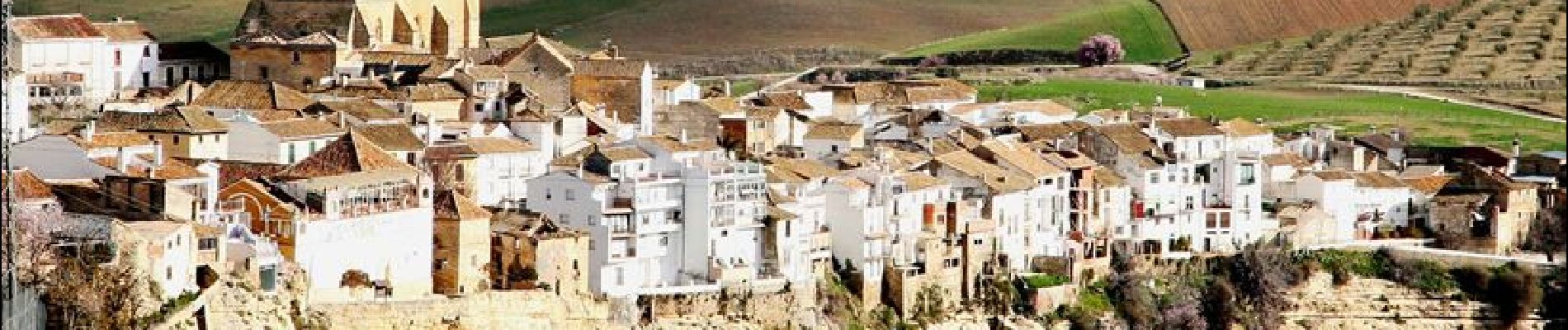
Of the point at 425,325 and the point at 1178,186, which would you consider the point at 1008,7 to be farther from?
the point at 425,325

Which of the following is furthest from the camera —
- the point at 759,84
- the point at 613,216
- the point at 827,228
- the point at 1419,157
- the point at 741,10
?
the point at 741,10

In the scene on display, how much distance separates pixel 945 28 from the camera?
9225cm

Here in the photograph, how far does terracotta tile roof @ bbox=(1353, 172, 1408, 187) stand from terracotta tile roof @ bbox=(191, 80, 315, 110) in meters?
17.1

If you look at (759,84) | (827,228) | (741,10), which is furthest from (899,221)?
(741,10)

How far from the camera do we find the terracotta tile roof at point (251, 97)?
54375 millimetres

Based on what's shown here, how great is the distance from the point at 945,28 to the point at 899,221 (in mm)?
37509

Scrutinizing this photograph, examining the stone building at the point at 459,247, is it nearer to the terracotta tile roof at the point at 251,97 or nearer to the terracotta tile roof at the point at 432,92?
the terracotta tile roof at the point at 251,97

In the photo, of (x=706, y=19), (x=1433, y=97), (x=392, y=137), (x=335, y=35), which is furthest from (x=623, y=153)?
(x=706, y=19)

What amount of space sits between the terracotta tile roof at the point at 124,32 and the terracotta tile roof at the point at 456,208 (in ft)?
37.7

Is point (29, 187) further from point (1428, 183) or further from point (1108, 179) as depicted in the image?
point (1428, 183)

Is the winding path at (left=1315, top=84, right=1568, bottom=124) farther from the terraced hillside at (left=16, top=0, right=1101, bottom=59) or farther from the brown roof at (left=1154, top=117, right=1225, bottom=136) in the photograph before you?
the terraced hillside at (left=16, top=0, right=1101, bottom=59)

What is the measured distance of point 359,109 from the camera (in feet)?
179

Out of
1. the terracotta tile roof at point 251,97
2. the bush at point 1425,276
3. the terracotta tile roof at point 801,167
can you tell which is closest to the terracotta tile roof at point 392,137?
the terracotta tile roof at point 251,97

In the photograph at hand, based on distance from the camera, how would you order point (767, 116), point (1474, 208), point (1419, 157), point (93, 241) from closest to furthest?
point (93, 241) → point (767, 116) → point (1474, 208) → point (1419, 157)
